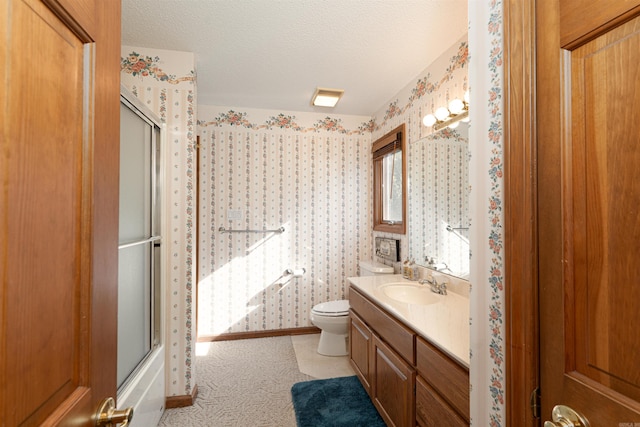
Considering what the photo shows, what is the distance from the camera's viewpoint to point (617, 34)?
57 cm

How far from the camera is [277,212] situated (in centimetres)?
325

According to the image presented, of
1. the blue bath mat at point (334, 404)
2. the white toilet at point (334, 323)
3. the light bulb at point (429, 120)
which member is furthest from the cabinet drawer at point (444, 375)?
the light bulb at point (429, 120)

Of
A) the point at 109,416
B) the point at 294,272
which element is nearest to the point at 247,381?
the point at 294,272

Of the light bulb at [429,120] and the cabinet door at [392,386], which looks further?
the light bulb at [429,120]

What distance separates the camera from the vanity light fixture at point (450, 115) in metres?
1.89

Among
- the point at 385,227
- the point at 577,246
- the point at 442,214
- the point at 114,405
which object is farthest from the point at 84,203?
the point at 385,227

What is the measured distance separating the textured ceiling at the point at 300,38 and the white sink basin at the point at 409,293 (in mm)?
1682

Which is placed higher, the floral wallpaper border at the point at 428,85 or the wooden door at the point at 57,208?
the floral wallpaper border at the point at 428,85

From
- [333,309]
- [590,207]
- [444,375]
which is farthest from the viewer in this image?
[333,309]

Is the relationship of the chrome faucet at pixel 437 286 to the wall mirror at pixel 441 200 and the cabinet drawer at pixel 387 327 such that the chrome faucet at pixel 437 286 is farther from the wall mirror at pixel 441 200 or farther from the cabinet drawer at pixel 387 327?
the cabinet drawer at pixel 387 327

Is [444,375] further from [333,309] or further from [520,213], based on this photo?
[333,309]

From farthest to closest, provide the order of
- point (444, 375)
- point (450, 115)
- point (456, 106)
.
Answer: point (450, 115) → point (456, 106) → point (444, 375)

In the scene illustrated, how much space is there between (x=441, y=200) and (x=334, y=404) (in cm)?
161

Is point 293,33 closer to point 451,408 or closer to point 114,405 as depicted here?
point 114,405
